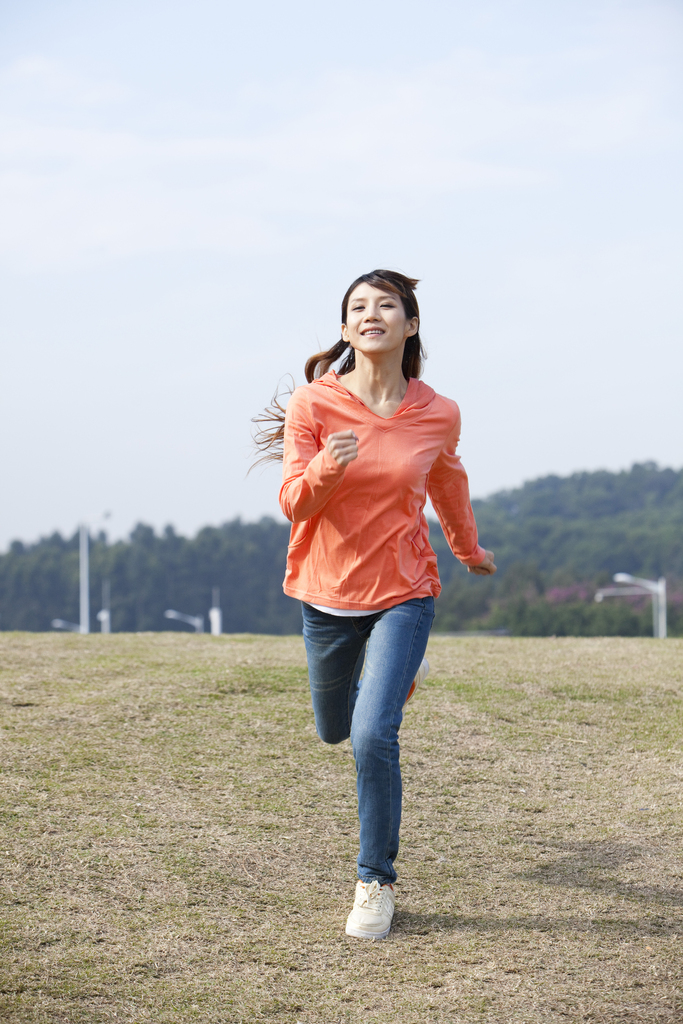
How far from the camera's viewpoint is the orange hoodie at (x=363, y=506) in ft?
12.1

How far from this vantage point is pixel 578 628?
203 feet

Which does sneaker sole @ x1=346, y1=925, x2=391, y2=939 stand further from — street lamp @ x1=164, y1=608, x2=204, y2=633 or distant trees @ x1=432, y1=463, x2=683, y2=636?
Result: distant trees @ x1=432, y1=463, x2=683, y2=636

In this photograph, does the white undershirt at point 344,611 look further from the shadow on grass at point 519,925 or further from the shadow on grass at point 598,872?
the shadow on grass at point 598,872

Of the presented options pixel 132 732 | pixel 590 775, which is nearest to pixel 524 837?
pixel 590 775

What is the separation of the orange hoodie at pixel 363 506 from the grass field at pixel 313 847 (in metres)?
1.19

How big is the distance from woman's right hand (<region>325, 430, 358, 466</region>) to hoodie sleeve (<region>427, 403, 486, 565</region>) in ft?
2.08

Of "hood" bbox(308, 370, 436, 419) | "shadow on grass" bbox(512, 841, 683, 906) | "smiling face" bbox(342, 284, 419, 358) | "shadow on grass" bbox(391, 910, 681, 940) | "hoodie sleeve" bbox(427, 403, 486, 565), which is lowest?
"shadow on grass" bbox(391, 910, 681, 940)

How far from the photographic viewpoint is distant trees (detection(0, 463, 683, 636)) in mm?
76375

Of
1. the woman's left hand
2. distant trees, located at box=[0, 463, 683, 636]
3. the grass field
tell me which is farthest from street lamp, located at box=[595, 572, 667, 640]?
distant trees, located at box=[0, 463, 683, 636]

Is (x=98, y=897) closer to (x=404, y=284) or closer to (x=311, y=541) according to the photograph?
(x=311, y=541)

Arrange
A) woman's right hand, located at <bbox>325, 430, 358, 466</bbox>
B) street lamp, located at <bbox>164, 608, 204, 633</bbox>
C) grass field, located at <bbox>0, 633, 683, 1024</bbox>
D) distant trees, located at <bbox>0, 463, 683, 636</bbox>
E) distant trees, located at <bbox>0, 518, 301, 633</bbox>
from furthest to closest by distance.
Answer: distant trees, located at <bbox>0, 518, 301, 633</bbox> < distant trees, located at <bbox>0, 463, 683, 636</bbox> < street lamp, located at <bbox>164, 608, 204, 633</bbox> < woman's right hand, located at <bbox>325, 430, 358, 466</bbox> < grass field, located at <bbox>0, 633, 683, 1024</bbox>

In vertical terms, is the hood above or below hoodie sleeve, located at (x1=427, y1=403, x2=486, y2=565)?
above

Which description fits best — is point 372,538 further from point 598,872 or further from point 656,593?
point 656,593

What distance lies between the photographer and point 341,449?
338cm
